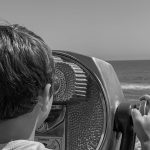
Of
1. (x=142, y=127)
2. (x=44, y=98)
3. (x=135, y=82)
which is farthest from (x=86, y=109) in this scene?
(x=135, y=82)

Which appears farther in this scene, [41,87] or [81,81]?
[81,81]

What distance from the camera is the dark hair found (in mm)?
1078

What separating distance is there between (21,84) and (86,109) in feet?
2.09

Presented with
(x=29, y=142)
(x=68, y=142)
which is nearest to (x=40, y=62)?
(x=29, y=142)

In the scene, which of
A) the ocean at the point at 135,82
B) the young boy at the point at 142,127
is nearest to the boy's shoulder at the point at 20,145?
the young boy at the point at 142,127

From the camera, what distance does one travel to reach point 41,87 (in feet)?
3.75

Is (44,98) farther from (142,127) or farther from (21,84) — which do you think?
(142,127)

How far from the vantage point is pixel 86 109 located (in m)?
A: 1.71

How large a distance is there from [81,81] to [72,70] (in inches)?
1.8

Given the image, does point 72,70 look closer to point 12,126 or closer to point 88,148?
point 88,148

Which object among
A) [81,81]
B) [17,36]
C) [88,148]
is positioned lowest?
[88,148]

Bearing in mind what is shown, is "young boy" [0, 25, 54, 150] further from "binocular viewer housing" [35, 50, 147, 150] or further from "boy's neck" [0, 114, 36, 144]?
"binocular viewer housing" [35, 50, 147, 150]

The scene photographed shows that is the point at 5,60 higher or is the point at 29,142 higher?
the point at 5,60

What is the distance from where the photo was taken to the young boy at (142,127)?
1.47 meters
